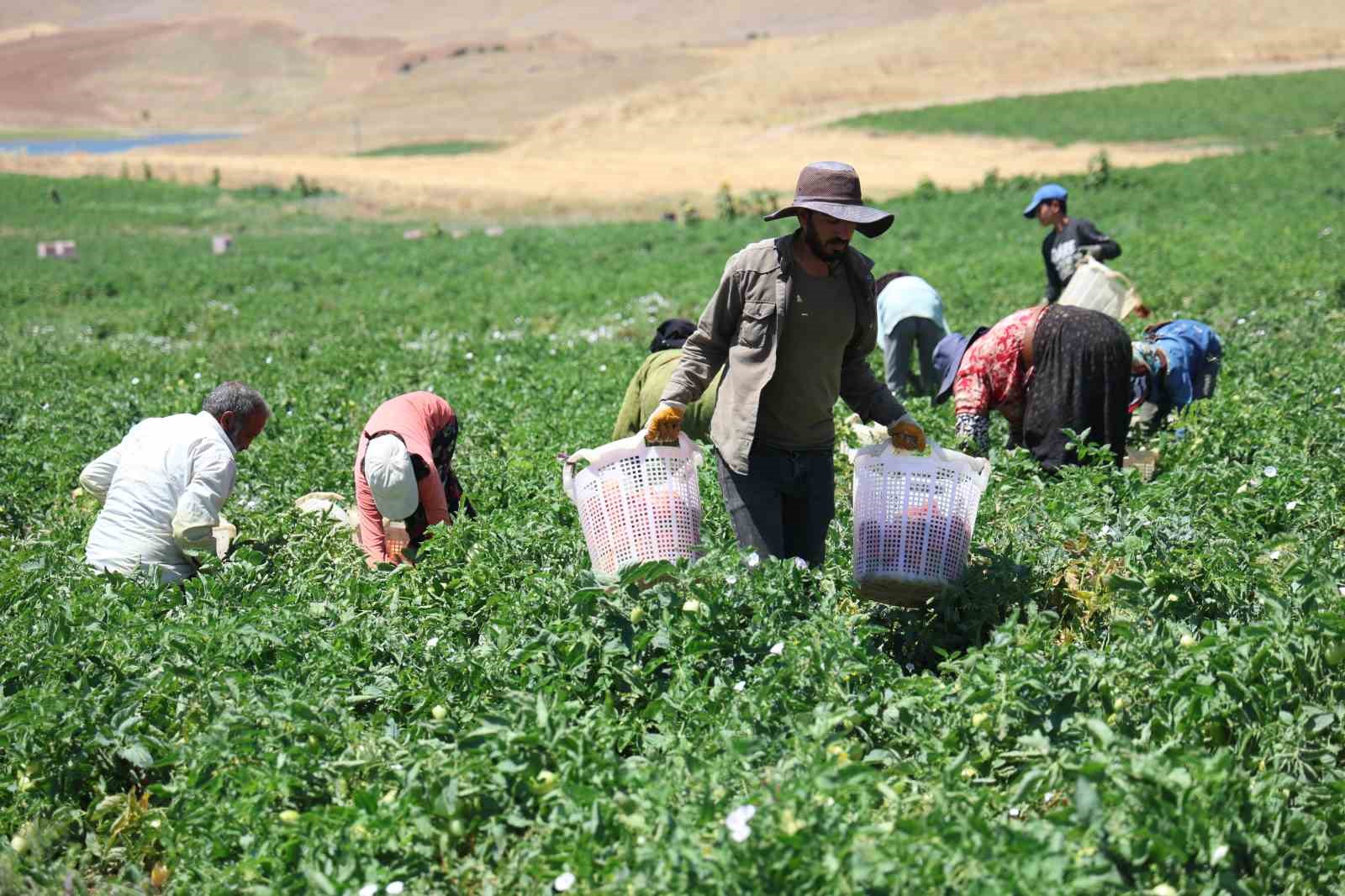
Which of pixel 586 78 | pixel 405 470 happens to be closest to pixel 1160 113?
pixel 405 470

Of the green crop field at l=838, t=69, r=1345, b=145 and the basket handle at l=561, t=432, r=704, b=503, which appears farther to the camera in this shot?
the green crop field at l=838, t=69, r=1345, b=145

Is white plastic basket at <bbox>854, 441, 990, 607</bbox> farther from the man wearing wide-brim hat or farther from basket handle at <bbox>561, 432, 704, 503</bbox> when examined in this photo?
basket handle at <bbox>561, 432, 704, 503</bbox>

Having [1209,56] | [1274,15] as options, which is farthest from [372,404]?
[1274,15]

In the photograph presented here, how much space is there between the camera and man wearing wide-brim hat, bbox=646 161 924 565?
164 inches

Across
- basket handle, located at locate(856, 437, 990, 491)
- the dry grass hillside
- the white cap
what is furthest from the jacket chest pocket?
the dry grass hillside

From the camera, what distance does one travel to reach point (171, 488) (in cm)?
532

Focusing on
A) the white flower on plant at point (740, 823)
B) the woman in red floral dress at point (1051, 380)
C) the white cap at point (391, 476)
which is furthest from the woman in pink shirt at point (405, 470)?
the white flower on plant at point (740, 823)

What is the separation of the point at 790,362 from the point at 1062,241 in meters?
5.12

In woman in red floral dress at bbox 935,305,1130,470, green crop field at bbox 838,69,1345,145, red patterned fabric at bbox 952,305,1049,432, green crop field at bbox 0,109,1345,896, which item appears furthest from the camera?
green crop field at bbox 838,69,1345,145

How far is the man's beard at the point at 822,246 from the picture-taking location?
13.6 feet

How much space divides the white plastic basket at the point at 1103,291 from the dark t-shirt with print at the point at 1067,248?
20.3 inches

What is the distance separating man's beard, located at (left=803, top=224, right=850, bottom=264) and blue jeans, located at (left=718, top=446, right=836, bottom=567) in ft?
2.28

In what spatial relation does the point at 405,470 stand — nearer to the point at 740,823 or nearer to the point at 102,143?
the point at 740,823

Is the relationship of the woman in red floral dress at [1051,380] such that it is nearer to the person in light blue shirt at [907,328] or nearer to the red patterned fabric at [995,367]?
the red patterned fabric at [995,367]
